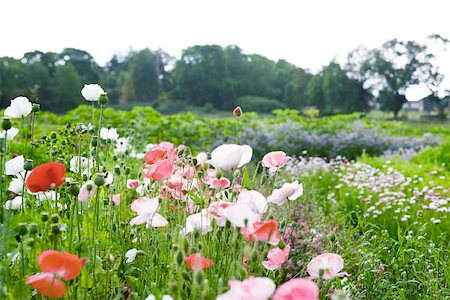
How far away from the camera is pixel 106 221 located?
2.00 m

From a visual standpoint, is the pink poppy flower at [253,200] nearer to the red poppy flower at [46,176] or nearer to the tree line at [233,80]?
the red poppy flower at [46,176]

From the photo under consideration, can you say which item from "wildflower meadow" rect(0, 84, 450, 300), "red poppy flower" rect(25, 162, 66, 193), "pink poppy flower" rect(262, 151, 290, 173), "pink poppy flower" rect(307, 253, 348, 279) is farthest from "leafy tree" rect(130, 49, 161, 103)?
"pink poppy flower" rect(307, 253, 348, 279)

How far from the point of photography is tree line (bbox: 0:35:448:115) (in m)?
31.3

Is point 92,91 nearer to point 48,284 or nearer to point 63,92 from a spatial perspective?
point 48,284

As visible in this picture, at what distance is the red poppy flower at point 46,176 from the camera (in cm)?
120

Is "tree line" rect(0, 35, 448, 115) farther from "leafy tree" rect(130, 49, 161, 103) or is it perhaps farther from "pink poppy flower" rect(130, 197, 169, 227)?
"pink poppy flower" rect(130, 197, 169, 227)

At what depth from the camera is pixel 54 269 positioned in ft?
3.04

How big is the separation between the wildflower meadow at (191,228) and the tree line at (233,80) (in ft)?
95.5

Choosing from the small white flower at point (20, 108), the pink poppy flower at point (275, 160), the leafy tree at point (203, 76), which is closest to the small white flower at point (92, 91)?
the small white flower at point (20, 108)

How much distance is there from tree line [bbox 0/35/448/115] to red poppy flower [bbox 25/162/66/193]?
30481 millimetres

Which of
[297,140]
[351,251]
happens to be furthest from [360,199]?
[297,140]

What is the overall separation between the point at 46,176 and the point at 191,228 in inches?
16.4

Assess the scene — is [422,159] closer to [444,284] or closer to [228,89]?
[444,284]

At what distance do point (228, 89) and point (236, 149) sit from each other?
41.9 metres
